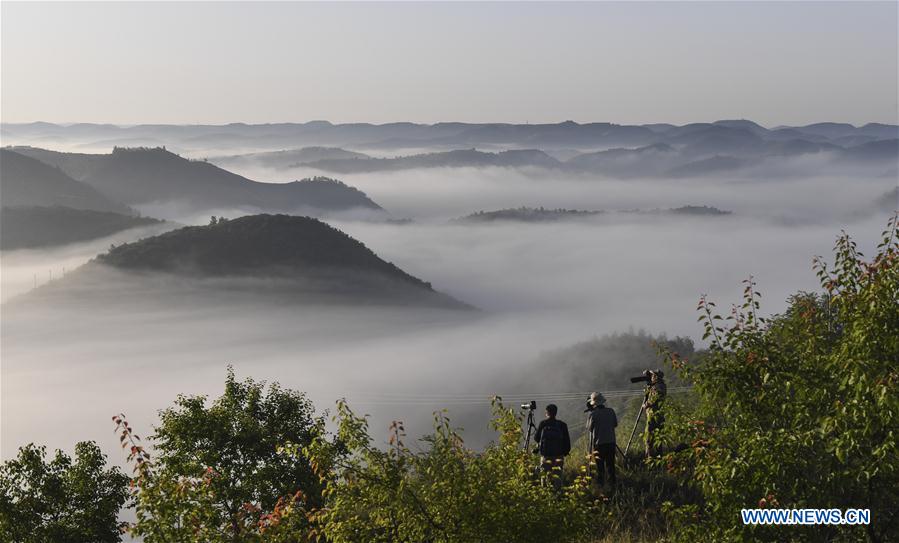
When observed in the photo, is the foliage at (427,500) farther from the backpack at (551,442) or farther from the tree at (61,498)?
the tree at (61,498)

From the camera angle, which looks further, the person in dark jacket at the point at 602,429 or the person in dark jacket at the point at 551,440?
the person in dark jacket at the point at 602,429

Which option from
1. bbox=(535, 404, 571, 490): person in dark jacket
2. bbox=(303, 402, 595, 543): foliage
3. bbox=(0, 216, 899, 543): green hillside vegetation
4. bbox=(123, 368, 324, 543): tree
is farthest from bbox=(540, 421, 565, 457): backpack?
bbox=(123, 368, 324, 543): tree

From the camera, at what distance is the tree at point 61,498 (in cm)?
2525

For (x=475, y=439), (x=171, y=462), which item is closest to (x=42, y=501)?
(x=171, y=462)

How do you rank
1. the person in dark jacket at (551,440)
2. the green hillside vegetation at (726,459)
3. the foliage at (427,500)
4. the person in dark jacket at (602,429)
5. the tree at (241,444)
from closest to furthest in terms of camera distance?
the green hillside vegetation at (726,459) → the foliage at (427,500) → the person in dark jacket at (551,440) → the person in dark jacket at (602,429) → the tree at (241,444)

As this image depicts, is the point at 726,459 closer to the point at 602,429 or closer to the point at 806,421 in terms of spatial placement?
the point at 806,421

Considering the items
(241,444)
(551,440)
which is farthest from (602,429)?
(241,444)

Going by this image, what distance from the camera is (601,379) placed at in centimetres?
14850

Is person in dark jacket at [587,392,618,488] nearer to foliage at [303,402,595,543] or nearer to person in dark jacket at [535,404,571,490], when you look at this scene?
person in dark jacket at [535,404,571,490]

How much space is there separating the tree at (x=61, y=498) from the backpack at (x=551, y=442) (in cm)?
1551

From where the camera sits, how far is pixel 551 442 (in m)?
16.0

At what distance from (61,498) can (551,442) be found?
688 inches

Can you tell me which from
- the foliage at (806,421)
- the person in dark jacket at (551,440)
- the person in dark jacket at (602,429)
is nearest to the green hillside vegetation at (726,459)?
the foliage at (806,421)

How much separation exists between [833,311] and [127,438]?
432 inches
